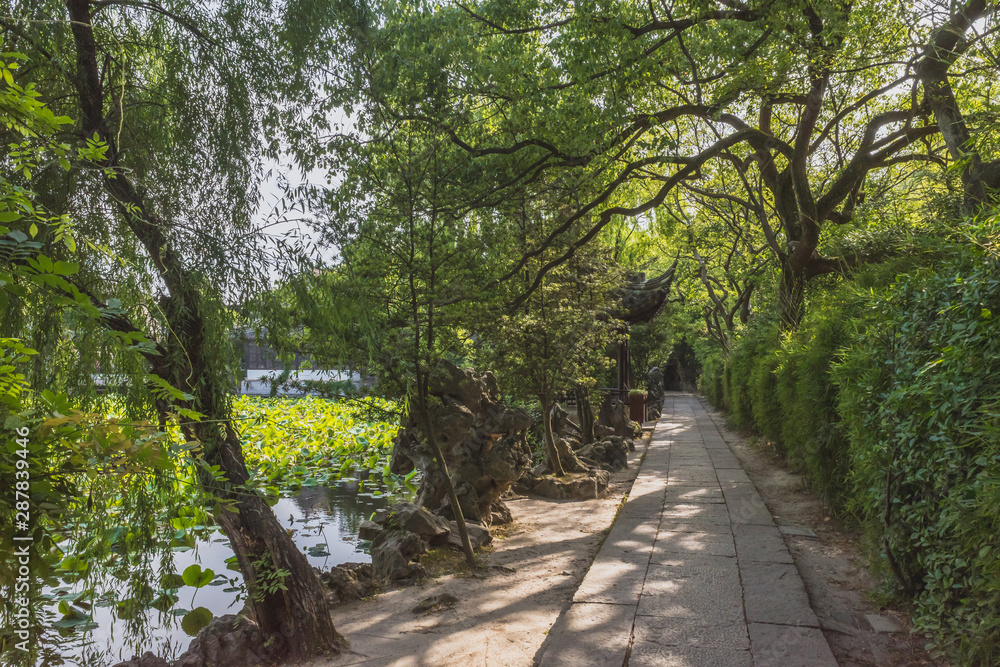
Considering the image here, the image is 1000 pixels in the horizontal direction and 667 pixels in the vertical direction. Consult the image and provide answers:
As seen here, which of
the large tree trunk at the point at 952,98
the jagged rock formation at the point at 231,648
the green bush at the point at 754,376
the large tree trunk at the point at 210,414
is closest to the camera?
the large tree trunk at the point at 210,414

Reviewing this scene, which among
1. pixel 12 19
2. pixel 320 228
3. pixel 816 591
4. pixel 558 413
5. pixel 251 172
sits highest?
pixel 12 19

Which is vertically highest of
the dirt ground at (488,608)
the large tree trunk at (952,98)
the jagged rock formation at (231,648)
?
the large tree trunk at (952,98)

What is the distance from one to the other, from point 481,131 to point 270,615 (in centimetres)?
652

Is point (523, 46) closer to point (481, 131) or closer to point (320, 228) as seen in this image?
point (481, 131)

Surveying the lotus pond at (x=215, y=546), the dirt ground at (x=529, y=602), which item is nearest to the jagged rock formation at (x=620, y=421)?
the lotus pond at (x=215, y=546)

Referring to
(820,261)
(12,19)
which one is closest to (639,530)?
(820,261)

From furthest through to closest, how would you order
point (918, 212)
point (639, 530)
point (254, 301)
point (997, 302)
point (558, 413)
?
1. point (558, 413)
2. point (918, 212)
3. point (639, 530)
4. point (254, 301)
5. point (997, 302)

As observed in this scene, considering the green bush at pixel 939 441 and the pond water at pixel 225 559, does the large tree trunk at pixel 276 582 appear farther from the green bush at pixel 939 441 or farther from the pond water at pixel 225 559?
the green bush at pixel 939 441

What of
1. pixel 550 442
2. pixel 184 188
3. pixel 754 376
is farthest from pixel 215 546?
pixel 754 376

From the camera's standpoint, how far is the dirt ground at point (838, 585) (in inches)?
144

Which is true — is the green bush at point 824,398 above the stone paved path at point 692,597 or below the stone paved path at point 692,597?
above

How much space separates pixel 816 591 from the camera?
4.79m

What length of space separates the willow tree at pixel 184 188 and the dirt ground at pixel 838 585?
3466mm

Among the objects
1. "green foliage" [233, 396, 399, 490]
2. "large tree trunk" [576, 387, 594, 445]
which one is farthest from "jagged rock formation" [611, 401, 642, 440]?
"green foliage" [233, 396, 399, 490]
